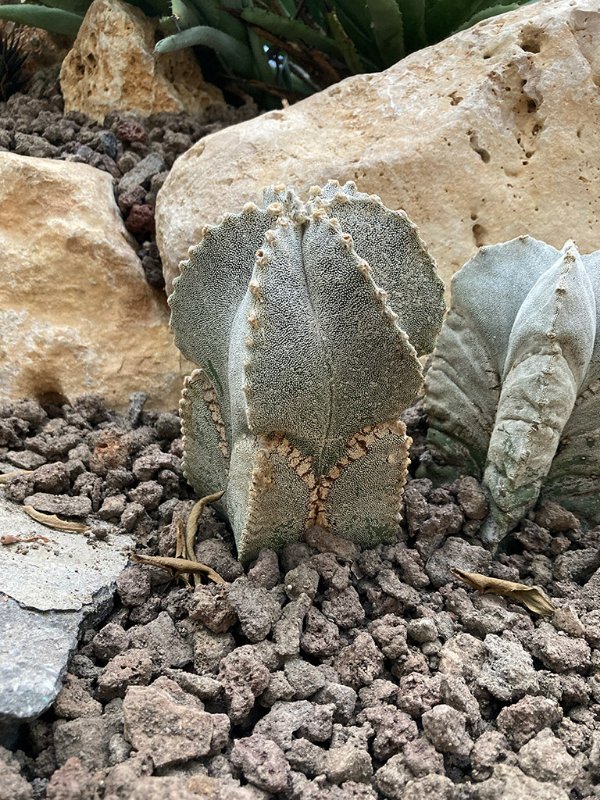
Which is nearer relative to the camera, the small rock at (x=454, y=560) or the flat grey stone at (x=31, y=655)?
the flat grey stone at (x=31, y=655)

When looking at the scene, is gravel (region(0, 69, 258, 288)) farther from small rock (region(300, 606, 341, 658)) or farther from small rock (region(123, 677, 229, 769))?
small rock (region(123, 677, 229, 769))

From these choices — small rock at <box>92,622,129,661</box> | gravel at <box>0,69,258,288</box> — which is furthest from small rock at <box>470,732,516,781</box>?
gravel at <box>0,69,258,288</box>

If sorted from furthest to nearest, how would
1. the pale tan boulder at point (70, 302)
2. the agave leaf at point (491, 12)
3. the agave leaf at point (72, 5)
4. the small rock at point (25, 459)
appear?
the agave leaf at point (72, 5), the agave leaf at point (491, 12), the pale tan boulder at point (70, 302), the small rock at point (25, 459)

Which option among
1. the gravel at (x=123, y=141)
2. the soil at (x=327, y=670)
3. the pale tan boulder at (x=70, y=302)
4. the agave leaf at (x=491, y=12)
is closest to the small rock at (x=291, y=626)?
the soil at (x=327, y=670)

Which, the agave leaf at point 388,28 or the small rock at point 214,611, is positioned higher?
the agave leaf at point 388,28

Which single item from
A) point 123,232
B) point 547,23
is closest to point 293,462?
point 123,232

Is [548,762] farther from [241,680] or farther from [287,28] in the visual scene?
[287,28]

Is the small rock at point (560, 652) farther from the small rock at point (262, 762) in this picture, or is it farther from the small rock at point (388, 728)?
the small rock at point (262, 762)
